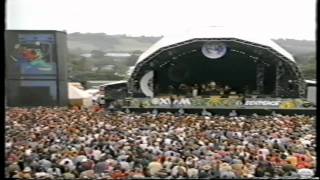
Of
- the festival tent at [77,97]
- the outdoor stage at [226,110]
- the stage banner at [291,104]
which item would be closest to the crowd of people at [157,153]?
the outdoor stage at [226,110]

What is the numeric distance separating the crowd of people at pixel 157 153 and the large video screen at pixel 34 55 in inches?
443

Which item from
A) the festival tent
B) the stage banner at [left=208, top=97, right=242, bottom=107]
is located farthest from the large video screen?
the stage banner at [left=208, top=97, right=242, bottom=107]

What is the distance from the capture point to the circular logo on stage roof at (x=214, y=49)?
97.3ft

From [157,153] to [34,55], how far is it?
17.5 m

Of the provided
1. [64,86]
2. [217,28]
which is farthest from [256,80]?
[64,86]

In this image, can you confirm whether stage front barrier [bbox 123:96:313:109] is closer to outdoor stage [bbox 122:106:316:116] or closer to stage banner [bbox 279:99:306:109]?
stage banner [bbox 279:99:306:109]

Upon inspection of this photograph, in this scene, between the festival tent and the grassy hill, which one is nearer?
the festival tent

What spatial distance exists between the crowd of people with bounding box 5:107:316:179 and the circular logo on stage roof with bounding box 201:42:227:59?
15.2 m

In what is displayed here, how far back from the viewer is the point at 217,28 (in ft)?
109

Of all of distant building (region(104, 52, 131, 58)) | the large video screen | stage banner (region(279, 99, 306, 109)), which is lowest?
stage banner (region(279, 99, 306, 109))

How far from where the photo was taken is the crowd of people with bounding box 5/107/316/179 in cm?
752

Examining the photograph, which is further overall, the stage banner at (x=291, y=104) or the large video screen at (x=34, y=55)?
the large video screen at (x=34, y=55)

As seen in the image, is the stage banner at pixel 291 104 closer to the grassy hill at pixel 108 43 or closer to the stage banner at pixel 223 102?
the stage banner at pixel 223 102
